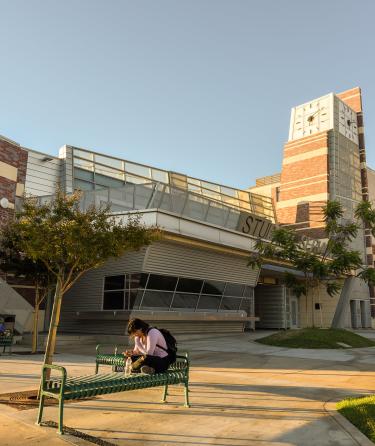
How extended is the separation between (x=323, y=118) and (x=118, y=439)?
43.8m

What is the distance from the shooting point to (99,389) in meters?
5.64

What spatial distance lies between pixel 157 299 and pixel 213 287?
464 centimetres

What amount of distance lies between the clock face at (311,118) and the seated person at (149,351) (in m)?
40.4

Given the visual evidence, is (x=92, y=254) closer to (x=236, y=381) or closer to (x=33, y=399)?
(x=33, y=399)

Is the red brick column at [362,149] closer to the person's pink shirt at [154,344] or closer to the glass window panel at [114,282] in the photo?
the glass window panel at [114,282]

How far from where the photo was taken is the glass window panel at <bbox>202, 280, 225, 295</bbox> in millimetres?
25737

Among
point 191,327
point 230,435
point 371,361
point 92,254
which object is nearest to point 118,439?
point 230,435

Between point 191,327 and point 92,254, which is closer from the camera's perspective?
point 92,254

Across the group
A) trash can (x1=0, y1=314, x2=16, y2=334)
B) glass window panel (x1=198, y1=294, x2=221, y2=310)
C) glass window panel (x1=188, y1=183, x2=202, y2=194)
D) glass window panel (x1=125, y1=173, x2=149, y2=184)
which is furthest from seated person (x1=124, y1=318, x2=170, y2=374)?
glass window panel (x1=188, y1=183, x2=202, y2=194)

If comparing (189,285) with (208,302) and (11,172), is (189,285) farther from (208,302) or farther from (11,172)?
(11,172)

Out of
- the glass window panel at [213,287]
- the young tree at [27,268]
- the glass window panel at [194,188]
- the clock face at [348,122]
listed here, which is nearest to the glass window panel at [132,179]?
the glass window panel at [194,188]

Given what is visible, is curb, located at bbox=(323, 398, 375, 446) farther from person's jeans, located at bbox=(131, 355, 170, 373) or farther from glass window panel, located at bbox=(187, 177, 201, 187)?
glass window panel, located at bbox=(187, 177, 201, 187)

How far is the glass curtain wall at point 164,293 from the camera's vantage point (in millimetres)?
22125

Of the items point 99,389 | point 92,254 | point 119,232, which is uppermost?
point 119,232
